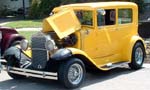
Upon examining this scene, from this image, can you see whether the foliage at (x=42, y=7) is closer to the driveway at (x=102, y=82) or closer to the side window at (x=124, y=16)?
the side window at (x=124, y=16)

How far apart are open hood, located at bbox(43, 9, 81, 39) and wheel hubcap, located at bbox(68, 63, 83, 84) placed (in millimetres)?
729

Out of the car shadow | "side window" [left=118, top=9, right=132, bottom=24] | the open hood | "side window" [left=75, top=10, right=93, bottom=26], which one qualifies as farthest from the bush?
the open hood

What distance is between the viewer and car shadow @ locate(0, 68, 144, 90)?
9148 mm

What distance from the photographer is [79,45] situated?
9.43 meters

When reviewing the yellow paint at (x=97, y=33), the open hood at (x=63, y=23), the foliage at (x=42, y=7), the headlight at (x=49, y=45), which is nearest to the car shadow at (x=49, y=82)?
the yellow paint at (x=97, y=33)

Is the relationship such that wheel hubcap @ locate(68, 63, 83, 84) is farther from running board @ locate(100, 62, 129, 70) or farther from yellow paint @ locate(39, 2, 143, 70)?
running board @ locate(100, 62, 129, 70)

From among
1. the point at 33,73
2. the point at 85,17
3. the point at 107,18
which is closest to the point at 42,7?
the point at 107,18

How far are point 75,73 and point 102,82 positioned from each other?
32.6 inches

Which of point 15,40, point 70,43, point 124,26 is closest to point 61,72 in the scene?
point 70,43

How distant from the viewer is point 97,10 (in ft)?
31.6

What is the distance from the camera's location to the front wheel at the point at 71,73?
8633mm

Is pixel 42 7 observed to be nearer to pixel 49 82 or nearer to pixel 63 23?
pixel 49 82

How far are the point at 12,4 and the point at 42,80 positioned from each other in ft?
111

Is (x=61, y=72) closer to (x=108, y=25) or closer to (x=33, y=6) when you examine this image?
(x=108, y=25)
